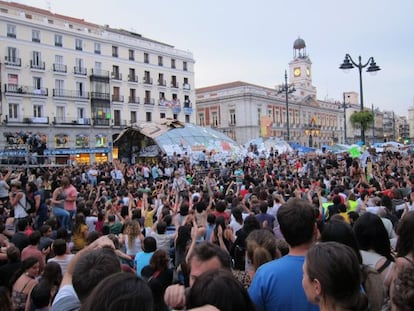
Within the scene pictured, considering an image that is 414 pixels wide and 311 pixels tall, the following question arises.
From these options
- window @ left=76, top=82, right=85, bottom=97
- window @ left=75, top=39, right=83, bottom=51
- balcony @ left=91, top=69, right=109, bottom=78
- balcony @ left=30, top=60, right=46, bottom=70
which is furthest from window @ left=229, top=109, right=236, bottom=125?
balcony @ left=30, top=60, right=46, bottom=70

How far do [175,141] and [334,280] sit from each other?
24.1 metres

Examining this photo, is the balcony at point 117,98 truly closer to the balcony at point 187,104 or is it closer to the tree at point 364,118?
the balcony at point 187,104

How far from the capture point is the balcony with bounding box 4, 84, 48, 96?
36.3 metres

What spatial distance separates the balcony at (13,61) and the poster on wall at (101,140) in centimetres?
1050

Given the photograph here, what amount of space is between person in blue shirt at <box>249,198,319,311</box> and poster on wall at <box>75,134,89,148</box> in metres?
40.6

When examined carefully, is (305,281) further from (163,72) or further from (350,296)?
(163,72)

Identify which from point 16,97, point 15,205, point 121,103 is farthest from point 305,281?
point 121,103

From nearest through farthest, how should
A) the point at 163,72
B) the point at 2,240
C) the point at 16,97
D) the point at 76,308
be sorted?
the point at 76,308 → the point at 2,240 → the point at 16,97 → the point at 163,72

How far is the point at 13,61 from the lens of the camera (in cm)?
3709

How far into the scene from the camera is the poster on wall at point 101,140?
139 feet

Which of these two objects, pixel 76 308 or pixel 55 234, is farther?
pixel 55 234

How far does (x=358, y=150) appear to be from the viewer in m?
19.3

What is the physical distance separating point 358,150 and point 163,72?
3528 cm

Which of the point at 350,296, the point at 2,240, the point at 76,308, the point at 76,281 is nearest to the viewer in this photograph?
the point at 350,296
